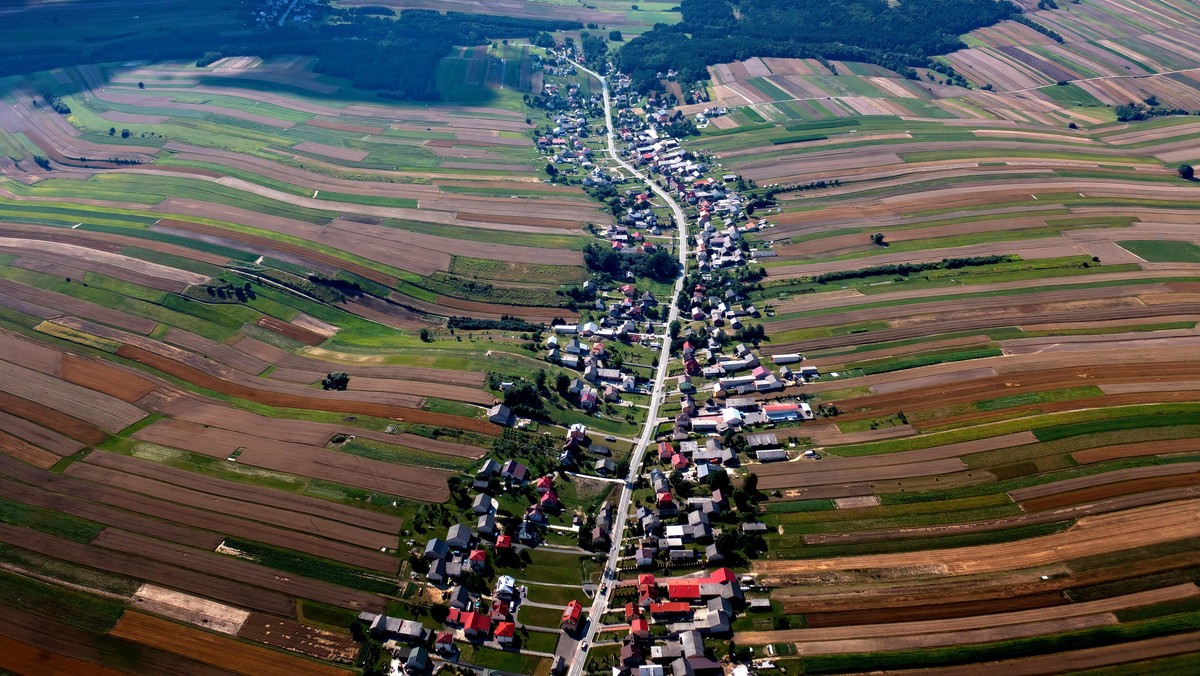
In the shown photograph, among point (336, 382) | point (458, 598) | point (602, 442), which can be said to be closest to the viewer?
point (458, 598)

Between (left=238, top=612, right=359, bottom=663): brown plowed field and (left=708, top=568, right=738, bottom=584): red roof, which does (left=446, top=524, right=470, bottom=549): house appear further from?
(left=708, top=568, right=738, bottom=584): red roof

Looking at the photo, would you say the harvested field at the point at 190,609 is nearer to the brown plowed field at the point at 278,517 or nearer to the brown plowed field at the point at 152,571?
the brown plowed field at the point at 152,571

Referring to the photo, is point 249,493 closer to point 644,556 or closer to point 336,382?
point 336,382

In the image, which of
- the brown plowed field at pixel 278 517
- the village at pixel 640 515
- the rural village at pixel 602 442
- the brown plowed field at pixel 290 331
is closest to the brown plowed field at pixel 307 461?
the rural village at pixel 602 442

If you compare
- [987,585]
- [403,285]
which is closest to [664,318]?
[403,285]

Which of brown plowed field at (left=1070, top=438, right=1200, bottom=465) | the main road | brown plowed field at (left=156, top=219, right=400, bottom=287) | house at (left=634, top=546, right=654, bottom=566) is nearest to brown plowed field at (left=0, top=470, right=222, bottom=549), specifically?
the main road

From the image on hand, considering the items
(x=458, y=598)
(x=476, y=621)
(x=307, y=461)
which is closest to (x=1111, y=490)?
(x=476, y=621)
